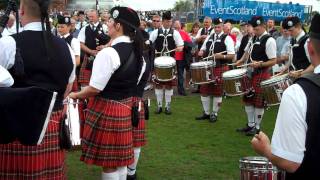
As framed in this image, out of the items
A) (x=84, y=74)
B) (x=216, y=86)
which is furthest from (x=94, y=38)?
(x=216, y=86)

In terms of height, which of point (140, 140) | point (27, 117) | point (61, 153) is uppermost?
point (27, 117)

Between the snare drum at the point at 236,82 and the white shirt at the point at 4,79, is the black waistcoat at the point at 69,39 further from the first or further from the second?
the white shirt at the point at 4,79

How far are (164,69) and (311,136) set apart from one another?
6774 millimetres

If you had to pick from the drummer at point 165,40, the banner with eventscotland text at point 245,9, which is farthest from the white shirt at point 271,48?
the banner with eventscotland text at point 245,9

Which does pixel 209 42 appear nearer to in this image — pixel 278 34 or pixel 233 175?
pixel 233 175

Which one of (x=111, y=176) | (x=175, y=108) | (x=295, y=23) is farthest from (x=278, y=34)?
(x=111, y=176)

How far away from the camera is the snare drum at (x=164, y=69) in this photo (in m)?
8.81

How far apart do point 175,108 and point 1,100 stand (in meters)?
7.91

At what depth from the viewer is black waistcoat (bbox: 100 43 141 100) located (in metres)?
3.88

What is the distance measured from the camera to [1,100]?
191cm

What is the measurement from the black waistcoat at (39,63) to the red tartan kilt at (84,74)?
227 inches

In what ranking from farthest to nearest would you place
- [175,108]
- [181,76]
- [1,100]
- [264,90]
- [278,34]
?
[278,34] < [181,76] < [175,108] < [264,90] < [1,100]

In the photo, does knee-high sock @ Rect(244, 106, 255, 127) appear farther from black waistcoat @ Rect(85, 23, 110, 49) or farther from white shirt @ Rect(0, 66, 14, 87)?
white shirt @ Rect(0, 66, 14, 87)

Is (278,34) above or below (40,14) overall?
below
